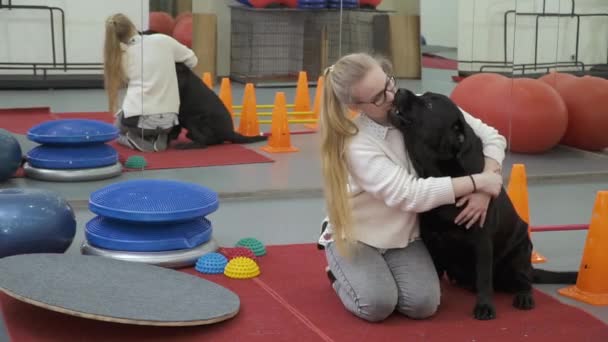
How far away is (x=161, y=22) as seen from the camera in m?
5.53

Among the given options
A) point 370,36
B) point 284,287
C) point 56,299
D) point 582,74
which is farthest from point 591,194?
point 56,299

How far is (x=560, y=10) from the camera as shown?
6328 mm

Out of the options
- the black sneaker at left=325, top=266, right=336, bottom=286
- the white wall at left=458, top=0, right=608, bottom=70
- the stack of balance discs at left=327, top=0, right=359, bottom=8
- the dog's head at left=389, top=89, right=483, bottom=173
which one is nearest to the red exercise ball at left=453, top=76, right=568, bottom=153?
the white wall at left=458, top=0, right=608, bottom=70

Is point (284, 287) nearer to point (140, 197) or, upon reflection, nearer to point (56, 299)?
point (140, 197)

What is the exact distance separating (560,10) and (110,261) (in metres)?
4.59

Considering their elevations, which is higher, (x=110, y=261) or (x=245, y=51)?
(x=245, y=51)

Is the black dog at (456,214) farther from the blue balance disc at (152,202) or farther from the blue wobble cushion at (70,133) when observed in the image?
the blue wobble cushion at (70,133)

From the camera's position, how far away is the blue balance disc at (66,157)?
4.89 metres

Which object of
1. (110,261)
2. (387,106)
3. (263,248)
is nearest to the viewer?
(387,106)

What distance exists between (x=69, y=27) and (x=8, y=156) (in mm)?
1161

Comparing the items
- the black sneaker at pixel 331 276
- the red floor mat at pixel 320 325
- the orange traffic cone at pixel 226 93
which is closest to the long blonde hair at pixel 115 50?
the orange traffic cone at pixel 226 93

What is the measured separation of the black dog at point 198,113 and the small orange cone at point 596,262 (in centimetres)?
351

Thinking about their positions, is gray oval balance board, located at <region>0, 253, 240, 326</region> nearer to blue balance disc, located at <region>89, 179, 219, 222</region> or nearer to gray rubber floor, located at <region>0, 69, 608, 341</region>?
blue balance disc, located at <region>89, 179, 219, 222</region>

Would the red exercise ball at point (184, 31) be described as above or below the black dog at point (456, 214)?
above
